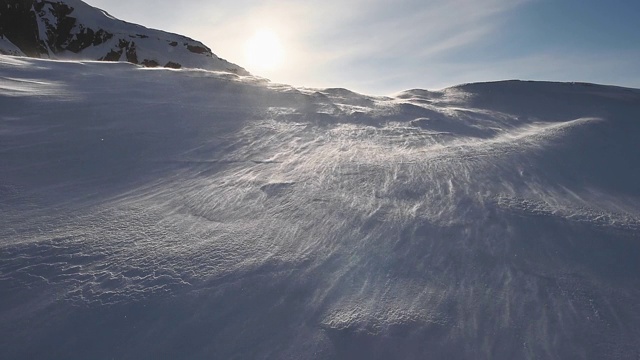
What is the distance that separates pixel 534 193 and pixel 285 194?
1.49 meters

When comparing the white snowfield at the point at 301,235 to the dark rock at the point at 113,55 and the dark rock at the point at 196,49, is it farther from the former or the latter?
the dark rock at the point at 196,49

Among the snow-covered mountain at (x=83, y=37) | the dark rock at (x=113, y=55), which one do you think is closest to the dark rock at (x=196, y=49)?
the snow-covered mountain at (x=83, y=37)

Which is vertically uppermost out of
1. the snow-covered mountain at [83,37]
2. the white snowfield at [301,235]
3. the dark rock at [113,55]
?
the snow-covered mountain at [83,37]

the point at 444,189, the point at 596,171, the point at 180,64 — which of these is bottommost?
the point at 444,189

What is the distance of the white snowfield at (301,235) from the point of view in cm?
137

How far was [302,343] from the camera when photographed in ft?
4.38

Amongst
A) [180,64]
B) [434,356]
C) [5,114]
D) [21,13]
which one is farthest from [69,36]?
[434,356]

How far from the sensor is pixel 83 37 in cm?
5034

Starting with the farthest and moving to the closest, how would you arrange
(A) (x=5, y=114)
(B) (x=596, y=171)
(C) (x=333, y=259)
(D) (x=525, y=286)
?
1. (A) (x=5, y=114)
2. (B) (x=596, y=171)
3. (C) (x=333, y=259)
4. (D) (x=525, y=286)

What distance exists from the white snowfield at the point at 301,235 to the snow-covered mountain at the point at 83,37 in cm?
4598

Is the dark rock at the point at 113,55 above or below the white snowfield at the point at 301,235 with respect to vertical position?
above

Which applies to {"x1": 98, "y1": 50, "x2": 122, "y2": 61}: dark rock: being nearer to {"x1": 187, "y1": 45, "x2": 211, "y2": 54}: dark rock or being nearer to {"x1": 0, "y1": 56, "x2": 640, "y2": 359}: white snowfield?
{"x1": 187, "y1": 45, "x2": 211, "y2": 54}: dark rock

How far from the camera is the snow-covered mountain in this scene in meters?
46.6

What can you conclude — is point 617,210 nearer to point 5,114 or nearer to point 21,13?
point 5,114
